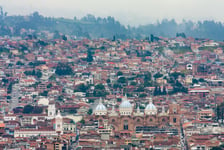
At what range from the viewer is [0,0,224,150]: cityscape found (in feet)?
313

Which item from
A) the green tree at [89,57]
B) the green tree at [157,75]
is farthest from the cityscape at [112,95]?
the green tree at [89,57]

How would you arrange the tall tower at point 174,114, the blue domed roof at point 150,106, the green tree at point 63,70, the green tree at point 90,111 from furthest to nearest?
the green tree at point 63,70, the green tree at point 90,111, the blue domed roof at point 150,106, the tall tower at point 174,114

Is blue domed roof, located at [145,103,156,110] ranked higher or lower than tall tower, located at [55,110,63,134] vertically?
higher

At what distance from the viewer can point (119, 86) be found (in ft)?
447

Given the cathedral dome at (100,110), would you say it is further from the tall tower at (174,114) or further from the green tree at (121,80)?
the green tree at (121,80)

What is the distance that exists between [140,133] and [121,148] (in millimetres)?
12137

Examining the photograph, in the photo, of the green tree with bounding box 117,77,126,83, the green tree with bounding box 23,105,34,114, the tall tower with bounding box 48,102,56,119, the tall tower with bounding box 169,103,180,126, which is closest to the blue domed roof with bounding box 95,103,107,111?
the tall tower with bounding box 48,102,56,119

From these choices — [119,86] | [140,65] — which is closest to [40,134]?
[119,86]

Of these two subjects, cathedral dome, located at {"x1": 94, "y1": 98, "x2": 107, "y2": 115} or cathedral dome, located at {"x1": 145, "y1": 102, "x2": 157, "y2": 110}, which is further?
cathedral dome, located at {"x1": 145, "y1": 102, "x2": 157, "y2": 110}

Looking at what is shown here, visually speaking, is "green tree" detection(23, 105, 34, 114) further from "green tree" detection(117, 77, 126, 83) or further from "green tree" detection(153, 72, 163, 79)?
"green tree" detection(153, 72, 163, 79)

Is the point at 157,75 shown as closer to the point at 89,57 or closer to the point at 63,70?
the point at 63,70

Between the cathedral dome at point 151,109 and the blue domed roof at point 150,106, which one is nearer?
the cathedral dome at point 151,109

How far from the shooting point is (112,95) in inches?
5084

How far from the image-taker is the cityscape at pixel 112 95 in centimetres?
9542
